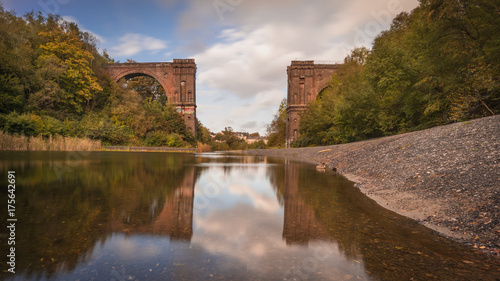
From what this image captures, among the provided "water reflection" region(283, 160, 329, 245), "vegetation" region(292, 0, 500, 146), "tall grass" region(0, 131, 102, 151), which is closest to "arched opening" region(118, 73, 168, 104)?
"tall grass" region(0, 131, 102, 151)

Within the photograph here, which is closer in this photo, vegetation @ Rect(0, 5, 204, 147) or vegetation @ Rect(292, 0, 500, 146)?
vegetation @ Rect(292, 0, 500, 146)

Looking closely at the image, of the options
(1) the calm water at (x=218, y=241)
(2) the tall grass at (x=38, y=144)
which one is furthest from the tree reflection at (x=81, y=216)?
(2) the tall grass at (x=38, y=144)

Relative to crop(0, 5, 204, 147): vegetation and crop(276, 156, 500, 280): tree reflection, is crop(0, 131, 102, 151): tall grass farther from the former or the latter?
crop(276, 156, 500, 280): tree reflection

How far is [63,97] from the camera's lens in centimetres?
2505

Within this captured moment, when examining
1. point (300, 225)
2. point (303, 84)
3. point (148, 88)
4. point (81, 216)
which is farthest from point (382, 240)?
point (148, 88)

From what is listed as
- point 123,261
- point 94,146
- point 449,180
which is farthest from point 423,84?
point 94,146

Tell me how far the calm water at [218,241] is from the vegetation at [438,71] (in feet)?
38.7

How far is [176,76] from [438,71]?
36364 mm

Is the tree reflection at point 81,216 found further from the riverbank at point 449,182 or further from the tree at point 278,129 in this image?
the tree at point 278,129

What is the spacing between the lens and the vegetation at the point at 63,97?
18734mm

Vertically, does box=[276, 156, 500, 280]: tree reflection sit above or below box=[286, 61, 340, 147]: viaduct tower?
below

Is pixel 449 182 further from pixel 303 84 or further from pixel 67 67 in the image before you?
pixel 303 84

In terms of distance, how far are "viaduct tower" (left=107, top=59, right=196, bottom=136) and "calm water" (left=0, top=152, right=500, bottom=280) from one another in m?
36.6

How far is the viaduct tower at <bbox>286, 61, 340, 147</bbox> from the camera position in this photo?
142 feet
